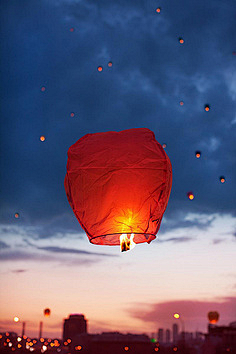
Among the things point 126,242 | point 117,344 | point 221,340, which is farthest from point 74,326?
point 126,242

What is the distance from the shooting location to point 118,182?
112 inches

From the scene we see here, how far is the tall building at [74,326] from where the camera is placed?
90.5 meters

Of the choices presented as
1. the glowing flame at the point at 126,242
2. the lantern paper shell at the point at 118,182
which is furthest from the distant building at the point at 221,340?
the lantern paper shell at the point at 118,182

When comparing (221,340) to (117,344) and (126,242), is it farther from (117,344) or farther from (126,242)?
(126,242)

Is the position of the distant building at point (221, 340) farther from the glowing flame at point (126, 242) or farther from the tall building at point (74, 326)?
the tall building at point (74, 326)

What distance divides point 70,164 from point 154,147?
21.3 inches

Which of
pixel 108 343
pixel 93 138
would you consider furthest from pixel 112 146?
pixel 108 343

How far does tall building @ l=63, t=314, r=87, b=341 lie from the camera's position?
90.5 m

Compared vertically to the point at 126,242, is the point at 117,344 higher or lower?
higher

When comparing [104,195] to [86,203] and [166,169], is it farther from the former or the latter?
[166,169]

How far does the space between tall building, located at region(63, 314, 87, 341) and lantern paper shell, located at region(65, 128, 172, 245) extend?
9162cm

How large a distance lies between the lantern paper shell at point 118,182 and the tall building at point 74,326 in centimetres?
9162

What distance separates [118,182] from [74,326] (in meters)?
92.9

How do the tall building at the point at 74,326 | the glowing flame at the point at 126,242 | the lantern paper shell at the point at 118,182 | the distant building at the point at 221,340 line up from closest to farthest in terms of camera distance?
the lantern paper shell at the point at 118,182, the glowing flame at the point at 126,242, the distant building at the point at 221,340, the tall building at the point at 74,326
